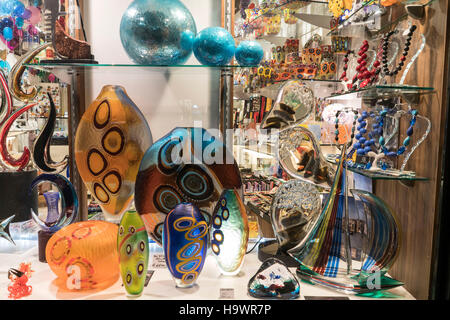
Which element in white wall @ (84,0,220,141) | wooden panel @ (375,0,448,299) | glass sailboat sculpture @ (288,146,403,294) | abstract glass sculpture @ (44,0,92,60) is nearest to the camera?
wooden panel @ (375,0,448,299)

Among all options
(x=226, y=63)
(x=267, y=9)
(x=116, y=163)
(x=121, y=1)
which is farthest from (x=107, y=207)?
(x=267, y=9)

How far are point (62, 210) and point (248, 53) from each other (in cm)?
85

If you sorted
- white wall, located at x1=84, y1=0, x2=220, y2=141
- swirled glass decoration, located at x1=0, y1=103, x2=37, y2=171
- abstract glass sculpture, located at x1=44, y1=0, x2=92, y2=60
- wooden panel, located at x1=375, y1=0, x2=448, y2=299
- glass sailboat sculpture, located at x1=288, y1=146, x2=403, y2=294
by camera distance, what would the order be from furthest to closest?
1. white wall, located at x1=84, y1=0, x2=220, y2=141
2. swirled glass decoration, located at x1=0, y1=103, x2=37, y2=171
3. abstract glass sculpture, located at x1=44, y1=0, x2=92, y2=60
4. glass sailboat sculpture, located at x1=288, y1=146, x2=403, y2=294
5. wooden panel, located at x1=375, y1=0, x2=448, y2=299

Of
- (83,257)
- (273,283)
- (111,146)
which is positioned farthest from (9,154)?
(273,283)

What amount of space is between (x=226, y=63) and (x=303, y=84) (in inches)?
10.8

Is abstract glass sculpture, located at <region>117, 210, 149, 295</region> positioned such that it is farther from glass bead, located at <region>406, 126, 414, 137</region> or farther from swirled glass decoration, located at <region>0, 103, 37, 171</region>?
glass bead, located at <region>406, 126, 414, 137</region>

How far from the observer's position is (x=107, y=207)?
4.23 ft

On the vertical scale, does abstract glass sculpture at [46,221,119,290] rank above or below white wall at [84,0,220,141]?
below

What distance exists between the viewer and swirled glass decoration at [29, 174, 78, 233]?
4.08 ft

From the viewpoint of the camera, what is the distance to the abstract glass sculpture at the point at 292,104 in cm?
120

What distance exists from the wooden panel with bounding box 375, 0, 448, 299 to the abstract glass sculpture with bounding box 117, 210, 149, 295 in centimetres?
80

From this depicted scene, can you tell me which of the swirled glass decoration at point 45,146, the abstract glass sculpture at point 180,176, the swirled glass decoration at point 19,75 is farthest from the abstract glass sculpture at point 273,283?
the swirled glass decoration at point 19,75

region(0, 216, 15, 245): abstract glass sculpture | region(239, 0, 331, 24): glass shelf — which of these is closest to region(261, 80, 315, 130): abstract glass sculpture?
region(239, 0, 331, 24): glass shelf
